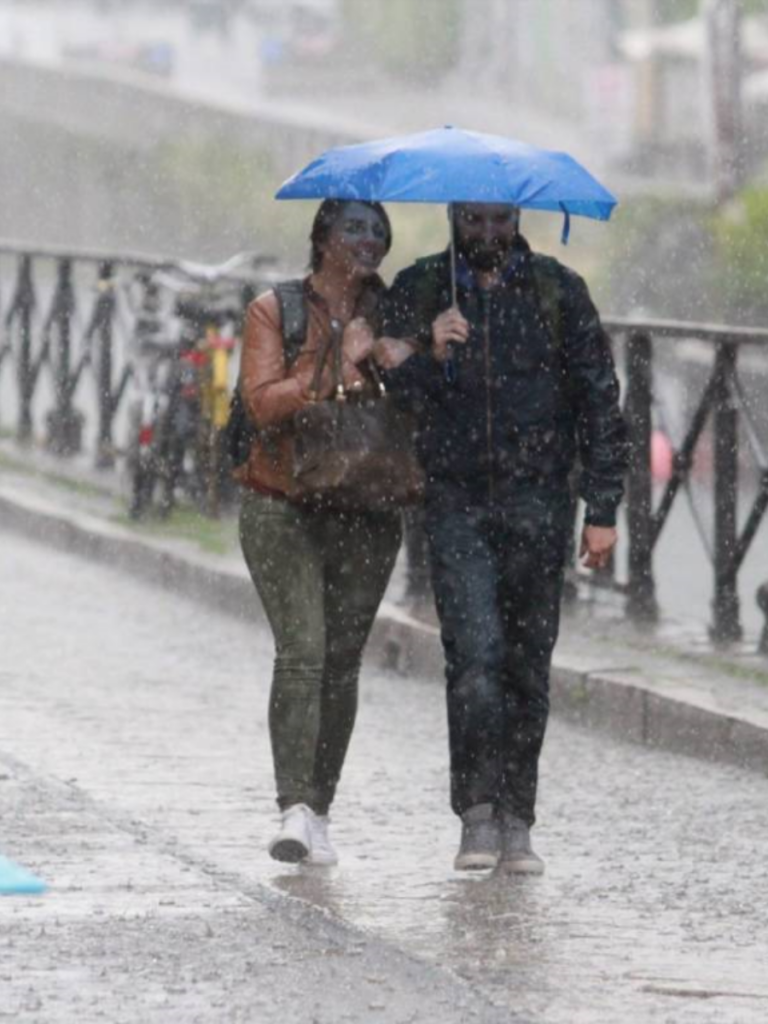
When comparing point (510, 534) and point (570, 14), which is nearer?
point (510, 534)

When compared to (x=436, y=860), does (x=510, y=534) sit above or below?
above

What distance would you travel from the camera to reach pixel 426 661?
11695 millimetres

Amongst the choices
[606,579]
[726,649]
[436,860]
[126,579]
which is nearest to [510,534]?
[436,860]

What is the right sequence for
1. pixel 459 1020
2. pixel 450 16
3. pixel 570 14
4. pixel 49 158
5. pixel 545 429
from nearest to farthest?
pixel 459 1020 < pixel 545 429 < pixel 49 158 < pixel 570 14 < pixel 450 16

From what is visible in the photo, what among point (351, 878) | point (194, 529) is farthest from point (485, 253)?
point (194, 529)

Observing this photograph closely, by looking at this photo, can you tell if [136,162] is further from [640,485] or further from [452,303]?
[452,303]

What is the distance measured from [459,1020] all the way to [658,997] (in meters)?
0.53

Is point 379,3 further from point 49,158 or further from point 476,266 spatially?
point 476,266

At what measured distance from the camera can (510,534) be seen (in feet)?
25.7

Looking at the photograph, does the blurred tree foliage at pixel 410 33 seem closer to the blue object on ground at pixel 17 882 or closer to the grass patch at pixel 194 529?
the grass patch at pixel 194 529

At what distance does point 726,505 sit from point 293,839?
4.09m

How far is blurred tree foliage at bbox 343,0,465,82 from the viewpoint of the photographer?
8650cm

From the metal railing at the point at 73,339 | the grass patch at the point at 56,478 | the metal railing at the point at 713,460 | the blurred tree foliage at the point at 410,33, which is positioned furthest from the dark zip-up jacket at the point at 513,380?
the blurred tree foliage at the point at 410,33

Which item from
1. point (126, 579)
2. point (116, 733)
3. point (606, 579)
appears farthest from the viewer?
point (126, 579)
